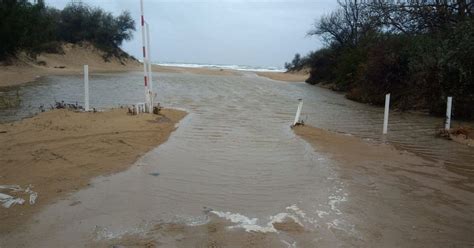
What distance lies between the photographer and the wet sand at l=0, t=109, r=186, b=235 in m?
5.58

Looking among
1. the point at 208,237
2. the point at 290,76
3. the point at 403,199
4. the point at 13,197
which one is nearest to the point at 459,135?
the point at 403,199

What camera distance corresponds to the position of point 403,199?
5848mm

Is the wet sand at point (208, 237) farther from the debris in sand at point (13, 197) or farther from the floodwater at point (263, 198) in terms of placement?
the debris in sand at point (13, 197)

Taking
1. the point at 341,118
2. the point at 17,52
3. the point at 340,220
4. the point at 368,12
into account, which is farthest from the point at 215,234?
the point at 17,52

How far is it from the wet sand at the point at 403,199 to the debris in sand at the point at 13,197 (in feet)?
11.8

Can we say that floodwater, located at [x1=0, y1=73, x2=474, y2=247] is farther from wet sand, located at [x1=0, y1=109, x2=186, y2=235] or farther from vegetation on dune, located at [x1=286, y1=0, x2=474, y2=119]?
vegetation on dune, located at [x1=286, y1=0, x2=474, y2=119]

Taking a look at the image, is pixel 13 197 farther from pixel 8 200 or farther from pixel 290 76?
pixel 290 76

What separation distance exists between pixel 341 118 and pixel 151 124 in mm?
7771

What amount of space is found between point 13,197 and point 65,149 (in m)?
2.23

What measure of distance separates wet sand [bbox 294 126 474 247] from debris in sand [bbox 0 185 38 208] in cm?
359

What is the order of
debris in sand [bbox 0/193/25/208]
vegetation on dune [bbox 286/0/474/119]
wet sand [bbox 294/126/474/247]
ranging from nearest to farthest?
wet sand [bbox 294/126/474/247]
debris in sand [bbox 0/193/25/208]
vegetation on dune [bbox 286/0/474/119]

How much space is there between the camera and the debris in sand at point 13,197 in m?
5.06

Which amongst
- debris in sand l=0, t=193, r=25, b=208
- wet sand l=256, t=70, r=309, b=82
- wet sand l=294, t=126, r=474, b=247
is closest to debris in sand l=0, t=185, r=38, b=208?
debris in sand l=0, t=193, r=25, b=208

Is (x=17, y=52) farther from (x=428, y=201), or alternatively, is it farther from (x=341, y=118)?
(x=428, y=201)
